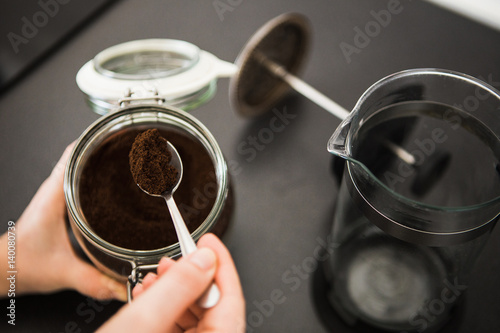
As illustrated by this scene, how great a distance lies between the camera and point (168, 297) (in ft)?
1.09

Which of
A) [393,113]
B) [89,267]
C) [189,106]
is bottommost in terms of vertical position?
[89,267]

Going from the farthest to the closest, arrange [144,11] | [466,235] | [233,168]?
1. [144,11]
2. [233,168]
3. [466,235]

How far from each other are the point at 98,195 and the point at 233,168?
0.73 feet

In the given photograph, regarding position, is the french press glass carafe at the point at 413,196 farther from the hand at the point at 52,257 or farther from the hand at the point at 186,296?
the hand at the point at 52,257

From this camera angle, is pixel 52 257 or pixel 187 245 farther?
pixel 52 257

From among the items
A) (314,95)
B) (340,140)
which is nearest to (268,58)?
(314,95)

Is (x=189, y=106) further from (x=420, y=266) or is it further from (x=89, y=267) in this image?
(x=420, y=266)

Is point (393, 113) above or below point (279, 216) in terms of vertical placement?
above

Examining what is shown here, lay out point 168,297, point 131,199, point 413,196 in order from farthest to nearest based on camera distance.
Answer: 1. point 413,196
2. point 131,199
3. point 168,297

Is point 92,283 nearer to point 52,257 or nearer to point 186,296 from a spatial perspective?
point 52,257

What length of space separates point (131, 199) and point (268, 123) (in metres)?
0.28

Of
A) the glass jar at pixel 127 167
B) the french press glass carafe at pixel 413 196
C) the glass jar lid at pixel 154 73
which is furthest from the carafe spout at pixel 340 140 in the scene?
the glass jar lid at pixel 154 73

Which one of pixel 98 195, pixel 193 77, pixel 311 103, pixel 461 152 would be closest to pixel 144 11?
pixel 193 77

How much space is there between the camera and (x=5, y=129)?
65cm
